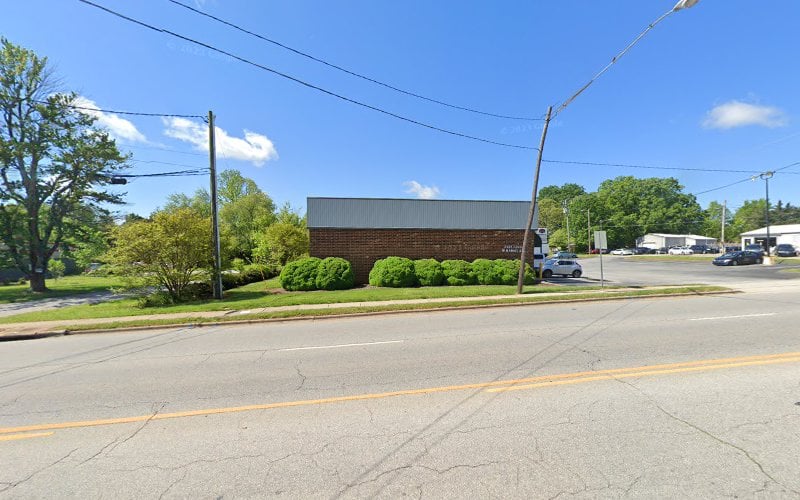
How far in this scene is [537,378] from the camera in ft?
14.9

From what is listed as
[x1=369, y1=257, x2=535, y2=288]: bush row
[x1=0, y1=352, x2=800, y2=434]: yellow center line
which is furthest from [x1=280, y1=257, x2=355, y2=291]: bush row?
[x1=0, y1=352, x2=800, y2=434]: yellow center line

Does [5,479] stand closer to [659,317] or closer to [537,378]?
[537,378]

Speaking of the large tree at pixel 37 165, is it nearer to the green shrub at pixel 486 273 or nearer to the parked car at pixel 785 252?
the green shrub at pixel 486 273

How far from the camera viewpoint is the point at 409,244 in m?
17.9

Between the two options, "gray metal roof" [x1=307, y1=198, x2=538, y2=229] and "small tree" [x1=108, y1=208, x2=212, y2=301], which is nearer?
"small tree" [x1=108, y1=208, x2=212, y2=301]

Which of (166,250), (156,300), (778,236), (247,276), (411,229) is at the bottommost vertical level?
(156,300)

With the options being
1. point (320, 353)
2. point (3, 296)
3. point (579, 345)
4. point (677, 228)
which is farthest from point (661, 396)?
point (677, 228)

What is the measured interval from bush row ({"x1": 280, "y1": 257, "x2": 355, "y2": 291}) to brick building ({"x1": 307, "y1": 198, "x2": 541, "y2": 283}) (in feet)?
6.13

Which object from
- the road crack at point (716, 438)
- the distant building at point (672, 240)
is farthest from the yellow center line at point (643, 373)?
the distant building at point (672, 240)

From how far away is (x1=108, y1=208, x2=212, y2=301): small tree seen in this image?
1239cm

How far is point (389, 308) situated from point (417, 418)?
7256 mm

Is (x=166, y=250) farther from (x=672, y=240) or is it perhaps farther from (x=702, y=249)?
(x=672, y=240)

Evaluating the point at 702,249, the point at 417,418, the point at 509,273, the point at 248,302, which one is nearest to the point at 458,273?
the point at 509,273

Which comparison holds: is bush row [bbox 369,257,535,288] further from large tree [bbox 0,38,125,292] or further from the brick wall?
large tree [bbox 0,38,125,292]
